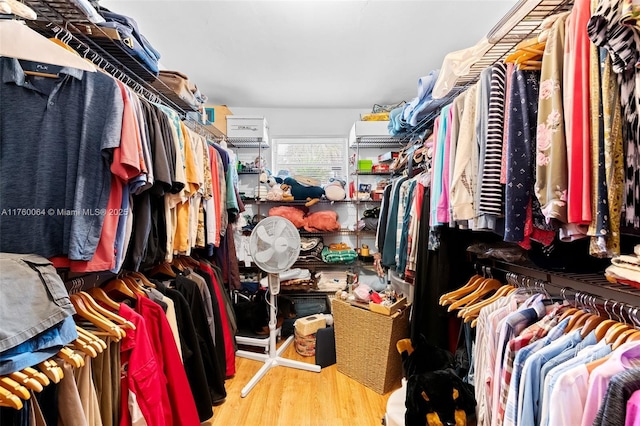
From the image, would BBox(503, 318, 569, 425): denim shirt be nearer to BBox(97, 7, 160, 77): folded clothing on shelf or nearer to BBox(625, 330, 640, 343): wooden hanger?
BBox(625, 330, 640, 343): wooden hanger

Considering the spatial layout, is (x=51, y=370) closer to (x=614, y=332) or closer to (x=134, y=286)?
(x=134, y=286)

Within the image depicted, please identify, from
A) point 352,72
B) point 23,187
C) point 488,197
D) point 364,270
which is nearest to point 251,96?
point 352,72

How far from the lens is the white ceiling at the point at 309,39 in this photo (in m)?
1.88

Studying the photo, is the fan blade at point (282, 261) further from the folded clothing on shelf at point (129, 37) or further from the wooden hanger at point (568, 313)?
the wooden hanger at point (568, 313)

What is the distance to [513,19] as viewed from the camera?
1.07 meters

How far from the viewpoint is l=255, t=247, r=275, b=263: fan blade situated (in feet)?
7.56

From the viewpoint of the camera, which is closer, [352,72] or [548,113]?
[548,113]

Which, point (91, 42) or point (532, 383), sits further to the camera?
point (91, 42)

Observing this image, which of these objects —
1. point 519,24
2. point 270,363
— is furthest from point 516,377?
point 270,363

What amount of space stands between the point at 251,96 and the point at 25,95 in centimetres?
237

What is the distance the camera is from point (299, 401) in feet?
6.43

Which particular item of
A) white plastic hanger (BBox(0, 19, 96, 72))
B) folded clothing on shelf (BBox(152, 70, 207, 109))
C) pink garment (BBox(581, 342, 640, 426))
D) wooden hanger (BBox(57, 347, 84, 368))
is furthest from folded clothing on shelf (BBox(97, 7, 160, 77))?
pink garment (BBox(581, 342, 640, 426))

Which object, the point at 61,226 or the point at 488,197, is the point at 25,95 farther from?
the point at 488,197

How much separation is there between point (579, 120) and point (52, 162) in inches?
62.6
